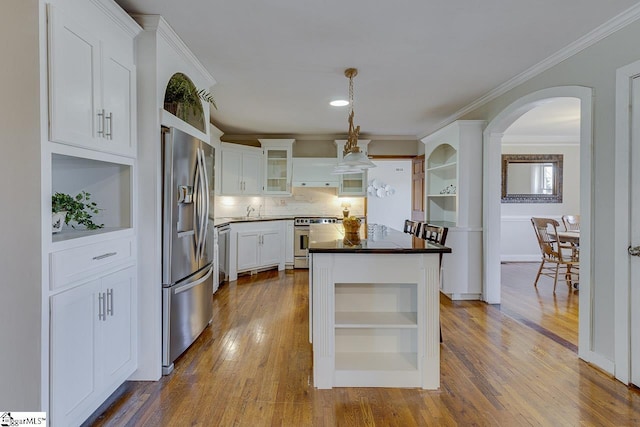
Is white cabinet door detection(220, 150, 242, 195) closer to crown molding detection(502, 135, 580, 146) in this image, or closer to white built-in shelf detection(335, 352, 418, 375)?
white built-in shelf detection(335, 352, 418, 375)

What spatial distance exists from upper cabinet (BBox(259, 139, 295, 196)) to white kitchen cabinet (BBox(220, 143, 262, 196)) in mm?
129

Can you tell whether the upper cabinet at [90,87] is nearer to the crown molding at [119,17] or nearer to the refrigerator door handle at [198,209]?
the crown molding at [119,17]

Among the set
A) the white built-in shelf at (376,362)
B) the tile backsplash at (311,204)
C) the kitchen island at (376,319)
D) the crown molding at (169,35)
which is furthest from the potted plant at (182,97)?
the tile backsplash at (311,204)

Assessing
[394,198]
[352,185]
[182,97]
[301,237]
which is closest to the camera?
[182,97]

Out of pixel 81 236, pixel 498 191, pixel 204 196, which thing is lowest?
pixel 81 236

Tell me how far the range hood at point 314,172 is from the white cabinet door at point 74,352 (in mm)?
4495

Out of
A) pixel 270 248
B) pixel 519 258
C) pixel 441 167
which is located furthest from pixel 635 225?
pixel 519 258

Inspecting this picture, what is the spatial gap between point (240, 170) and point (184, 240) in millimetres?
3260

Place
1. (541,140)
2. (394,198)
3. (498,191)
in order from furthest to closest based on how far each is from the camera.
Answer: (394,198) → (541,140) → (498,191)

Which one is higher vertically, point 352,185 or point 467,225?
point 352,185

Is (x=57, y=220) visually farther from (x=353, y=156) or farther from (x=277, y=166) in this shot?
(x=277, y=166)

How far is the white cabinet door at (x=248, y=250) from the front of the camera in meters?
5.23

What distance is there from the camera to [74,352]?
A: 64.8 inches

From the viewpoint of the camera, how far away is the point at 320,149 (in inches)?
249
